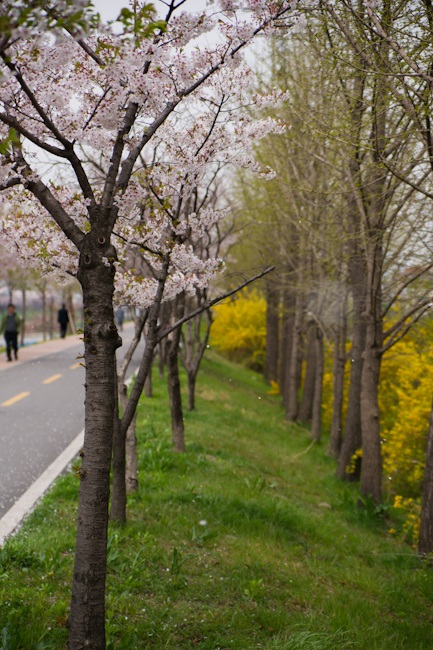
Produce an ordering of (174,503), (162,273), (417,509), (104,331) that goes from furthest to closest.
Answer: (417,509) < (174,503) < (162,273) < (104,331)

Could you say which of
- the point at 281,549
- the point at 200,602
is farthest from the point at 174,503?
the point at 200,602

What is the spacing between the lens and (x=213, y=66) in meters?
4.67

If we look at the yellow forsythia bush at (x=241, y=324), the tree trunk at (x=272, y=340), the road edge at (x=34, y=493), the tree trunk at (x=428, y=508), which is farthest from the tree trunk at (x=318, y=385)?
the yellow forsythia bush at (x=241, y=324)

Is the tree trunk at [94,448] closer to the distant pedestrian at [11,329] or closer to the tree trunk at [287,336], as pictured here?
the tree trunk at [287,336]

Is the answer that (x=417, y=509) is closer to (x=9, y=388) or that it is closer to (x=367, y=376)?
(x=367, y=376)

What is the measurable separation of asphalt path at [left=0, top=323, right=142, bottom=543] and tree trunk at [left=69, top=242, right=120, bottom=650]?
0.54 metres

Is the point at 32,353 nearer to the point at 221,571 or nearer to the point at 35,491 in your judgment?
the point at 35,491

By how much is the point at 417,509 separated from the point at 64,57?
27.1 ft

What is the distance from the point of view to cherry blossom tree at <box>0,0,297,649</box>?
12.1 feet

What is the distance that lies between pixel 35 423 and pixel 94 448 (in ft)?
27.9

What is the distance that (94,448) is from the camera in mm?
3721

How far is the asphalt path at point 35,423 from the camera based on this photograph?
8250 mm

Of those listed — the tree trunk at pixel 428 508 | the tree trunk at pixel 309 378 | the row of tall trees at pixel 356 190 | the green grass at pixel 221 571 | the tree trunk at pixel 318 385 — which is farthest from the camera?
the tree trunk at pixel 309 378

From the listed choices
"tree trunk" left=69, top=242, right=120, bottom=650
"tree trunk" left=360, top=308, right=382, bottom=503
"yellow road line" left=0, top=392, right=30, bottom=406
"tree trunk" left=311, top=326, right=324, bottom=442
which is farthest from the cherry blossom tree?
"tree trunk" left=311, top=326, right=324, bottom=442
